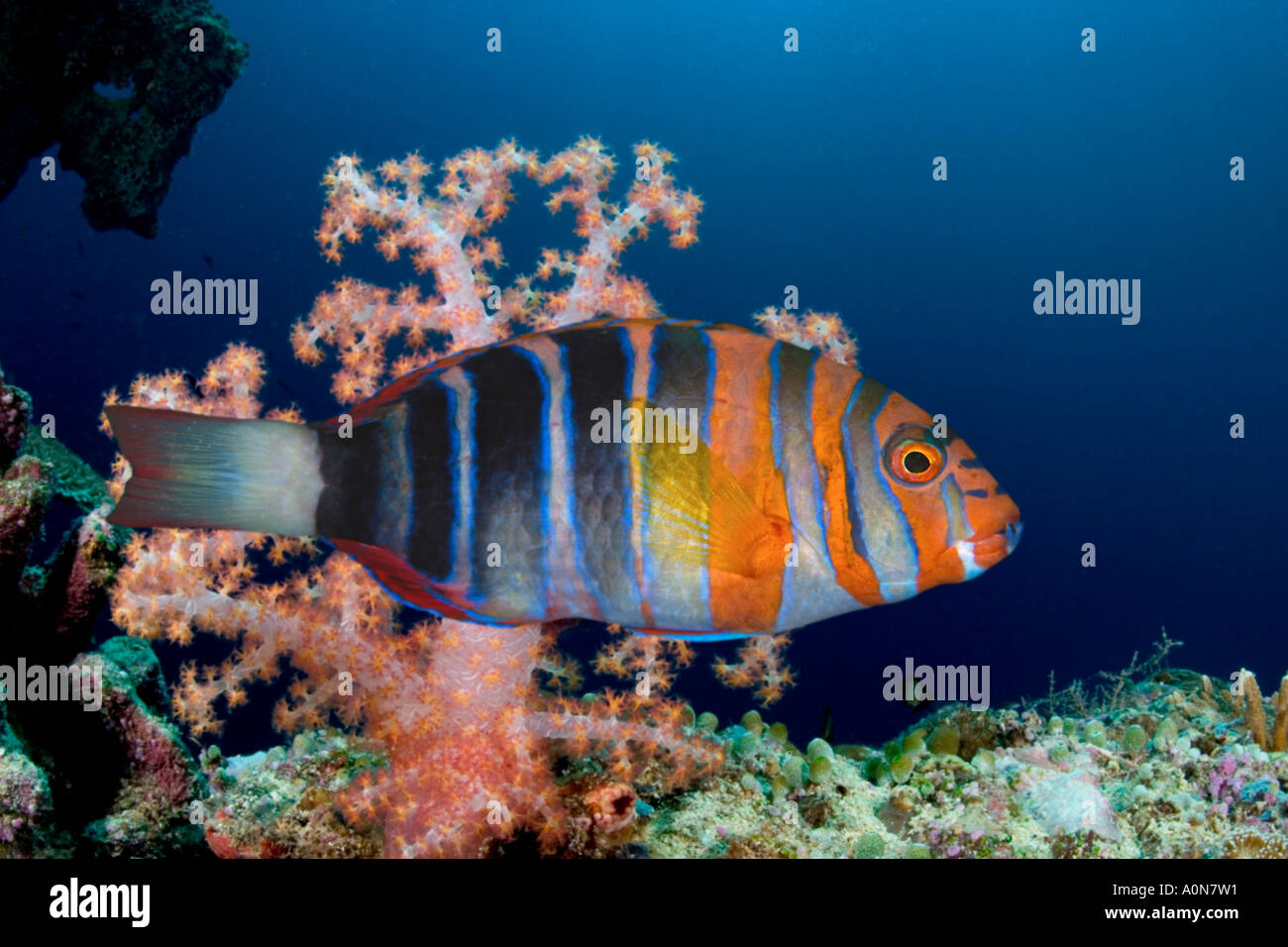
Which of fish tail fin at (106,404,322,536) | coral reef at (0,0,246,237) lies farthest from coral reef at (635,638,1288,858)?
Answer: coral reef at (0,0,246,237)

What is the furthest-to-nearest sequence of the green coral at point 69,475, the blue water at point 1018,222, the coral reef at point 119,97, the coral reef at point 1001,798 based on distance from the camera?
the blue water at point 1018,222
the coral reef at point 119,97
the green coral at point 69,475
the coral reef at point 1001,798

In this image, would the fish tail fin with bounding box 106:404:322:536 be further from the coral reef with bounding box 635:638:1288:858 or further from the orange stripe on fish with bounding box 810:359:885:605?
the coral reef with bounding box 635:638:1288:858

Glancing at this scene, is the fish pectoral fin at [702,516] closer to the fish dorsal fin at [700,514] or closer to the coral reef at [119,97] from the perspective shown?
the fish dorsal fin at [700,514]

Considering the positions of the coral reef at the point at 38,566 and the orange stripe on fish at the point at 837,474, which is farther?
the coral reef at the point at 38,566

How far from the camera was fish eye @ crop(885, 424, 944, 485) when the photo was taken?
1679 millimetres

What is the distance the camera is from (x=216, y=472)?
1600 millimetres

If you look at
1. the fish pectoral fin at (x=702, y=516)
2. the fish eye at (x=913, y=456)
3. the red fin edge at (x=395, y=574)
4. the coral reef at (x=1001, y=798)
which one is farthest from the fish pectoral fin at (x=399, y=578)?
the coral reef at (x=1001, y=798)

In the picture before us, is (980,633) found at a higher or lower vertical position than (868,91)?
lower

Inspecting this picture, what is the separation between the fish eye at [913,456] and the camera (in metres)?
1.68

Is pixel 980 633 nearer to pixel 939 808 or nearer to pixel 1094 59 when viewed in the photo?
pixel 1094 59
